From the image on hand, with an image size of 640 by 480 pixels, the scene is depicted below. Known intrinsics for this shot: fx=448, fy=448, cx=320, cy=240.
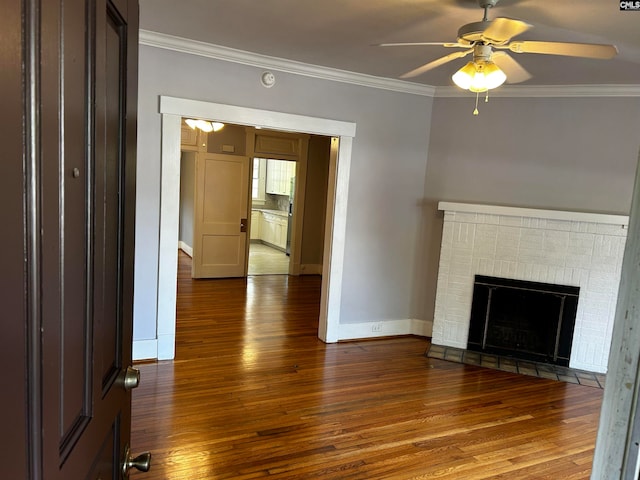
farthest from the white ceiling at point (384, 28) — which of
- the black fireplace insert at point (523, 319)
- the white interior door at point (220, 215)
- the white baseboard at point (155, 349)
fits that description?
the white interior door at point (220, 215)

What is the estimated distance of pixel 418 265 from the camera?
4.88 m

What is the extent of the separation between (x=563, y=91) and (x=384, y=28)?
2183mm

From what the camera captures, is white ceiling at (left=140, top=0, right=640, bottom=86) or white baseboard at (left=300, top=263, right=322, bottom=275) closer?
white ceiling at (left=140, top=0, right=640, bottom=86)

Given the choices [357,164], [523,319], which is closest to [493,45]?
[357,164]

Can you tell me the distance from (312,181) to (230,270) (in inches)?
81.7

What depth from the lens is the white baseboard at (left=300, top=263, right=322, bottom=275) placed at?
8047 mm

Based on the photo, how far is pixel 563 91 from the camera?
4.18m

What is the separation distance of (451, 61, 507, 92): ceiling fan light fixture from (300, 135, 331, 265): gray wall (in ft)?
17.4

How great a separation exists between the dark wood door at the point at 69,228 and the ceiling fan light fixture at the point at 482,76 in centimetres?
190

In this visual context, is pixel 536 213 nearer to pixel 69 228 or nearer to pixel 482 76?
pixel 482 76

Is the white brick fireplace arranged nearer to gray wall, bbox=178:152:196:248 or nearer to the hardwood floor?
the hardwood floor

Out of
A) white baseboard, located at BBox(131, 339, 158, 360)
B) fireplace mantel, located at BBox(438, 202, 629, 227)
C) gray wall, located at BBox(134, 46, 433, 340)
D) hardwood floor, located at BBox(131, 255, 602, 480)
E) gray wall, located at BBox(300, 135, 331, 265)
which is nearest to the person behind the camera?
hardwood floor, located at BBox(131, 255, 602, 480)

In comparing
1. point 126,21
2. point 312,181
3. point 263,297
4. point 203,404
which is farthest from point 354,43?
point 312,181

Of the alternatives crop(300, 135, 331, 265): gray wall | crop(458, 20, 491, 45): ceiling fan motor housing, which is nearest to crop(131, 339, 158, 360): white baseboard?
crop(458, 20, 491, 45): ceiling fan motor housing
